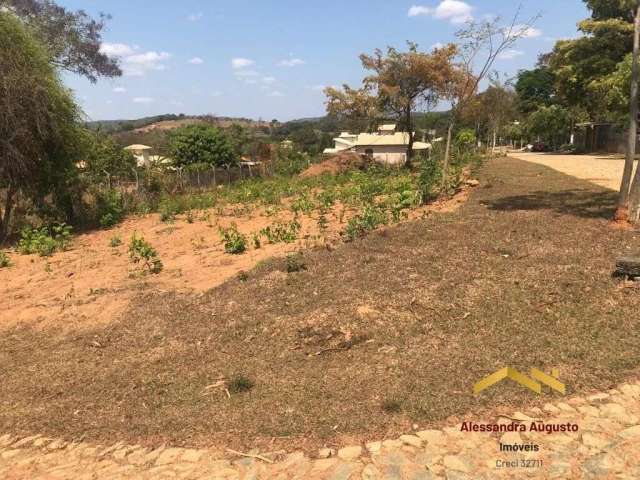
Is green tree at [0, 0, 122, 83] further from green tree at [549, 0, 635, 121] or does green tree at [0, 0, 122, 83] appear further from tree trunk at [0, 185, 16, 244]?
green tree at [549, 0, 635, 121]

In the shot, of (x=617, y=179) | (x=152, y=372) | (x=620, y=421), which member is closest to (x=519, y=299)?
(x=620, y=421)

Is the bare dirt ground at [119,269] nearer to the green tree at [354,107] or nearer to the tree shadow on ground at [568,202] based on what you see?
the tree shadow on ground at [568,202]

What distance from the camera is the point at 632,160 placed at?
636 centimetres

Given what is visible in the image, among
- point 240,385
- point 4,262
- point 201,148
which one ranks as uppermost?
point 201,148

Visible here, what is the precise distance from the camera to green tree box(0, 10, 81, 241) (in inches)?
385

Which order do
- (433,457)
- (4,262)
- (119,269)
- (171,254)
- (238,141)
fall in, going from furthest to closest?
(238,141), (4,262), (171,254), (119,269), (433,457)

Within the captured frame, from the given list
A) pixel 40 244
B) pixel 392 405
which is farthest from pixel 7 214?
pixel 392 405

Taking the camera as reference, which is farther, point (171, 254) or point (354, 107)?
point (354, 107)

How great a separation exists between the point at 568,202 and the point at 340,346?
21.1 ft

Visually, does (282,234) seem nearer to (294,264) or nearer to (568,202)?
(294,264)

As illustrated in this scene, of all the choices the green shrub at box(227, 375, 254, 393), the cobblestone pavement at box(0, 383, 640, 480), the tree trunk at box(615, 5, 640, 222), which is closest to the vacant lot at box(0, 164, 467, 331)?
the green shrub at box(227, 375, 254, 393)

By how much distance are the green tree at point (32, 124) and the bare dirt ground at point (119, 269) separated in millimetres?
1624

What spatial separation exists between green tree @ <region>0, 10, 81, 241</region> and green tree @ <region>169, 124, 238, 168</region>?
25977 millimetres

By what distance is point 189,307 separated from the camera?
17.4 feet
